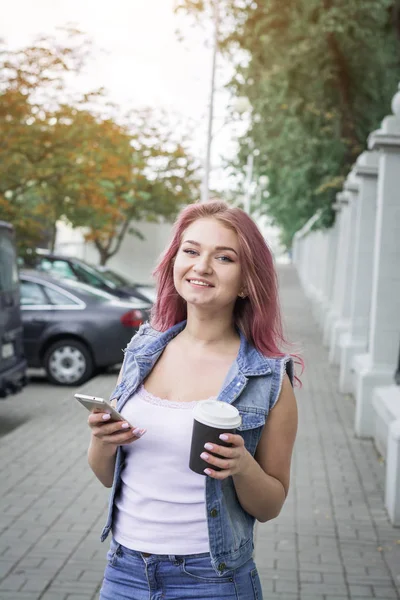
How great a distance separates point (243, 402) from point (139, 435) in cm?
31

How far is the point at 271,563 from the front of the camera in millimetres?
5730

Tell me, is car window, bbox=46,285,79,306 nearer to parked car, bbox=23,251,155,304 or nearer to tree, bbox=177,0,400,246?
parked car, bbox=23,251,155,304

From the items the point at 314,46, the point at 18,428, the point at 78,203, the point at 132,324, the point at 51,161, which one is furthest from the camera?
the point at 78,203

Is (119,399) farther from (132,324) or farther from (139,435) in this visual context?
(132,324)

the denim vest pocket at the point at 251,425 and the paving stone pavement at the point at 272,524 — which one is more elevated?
the denim vest pocket at the point at 251,425

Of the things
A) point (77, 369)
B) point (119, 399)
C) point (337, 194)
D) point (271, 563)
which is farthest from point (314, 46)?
point (119, 399)

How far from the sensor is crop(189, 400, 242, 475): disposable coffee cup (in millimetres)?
2260

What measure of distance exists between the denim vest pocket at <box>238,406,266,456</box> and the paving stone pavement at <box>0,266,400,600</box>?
284 centimetres

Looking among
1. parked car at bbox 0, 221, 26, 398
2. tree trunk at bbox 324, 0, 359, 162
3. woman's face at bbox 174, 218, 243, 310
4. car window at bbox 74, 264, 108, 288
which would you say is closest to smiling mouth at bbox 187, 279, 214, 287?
woman's face at bbox 174, 218, 243, 310

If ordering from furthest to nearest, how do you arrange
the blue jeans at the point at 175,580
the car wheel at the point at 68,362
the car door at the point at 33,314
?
the car wheel at the point at 68,362 < the car door at the point at 33,314 < the blue jeans at the point at 175,580

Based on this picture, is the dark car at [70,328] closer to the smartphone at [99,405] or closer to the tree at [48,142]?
the tree at [48,142]

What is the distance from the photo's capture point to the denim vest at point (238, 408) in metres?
2.52

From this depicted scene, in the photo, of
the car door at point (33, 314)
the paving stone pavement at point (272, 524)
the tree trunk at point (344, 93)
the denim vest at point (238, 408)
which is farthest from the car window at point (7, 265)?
the tree trunk at point (344, 93)

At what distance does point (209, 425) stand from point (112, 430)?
1.26 ft
